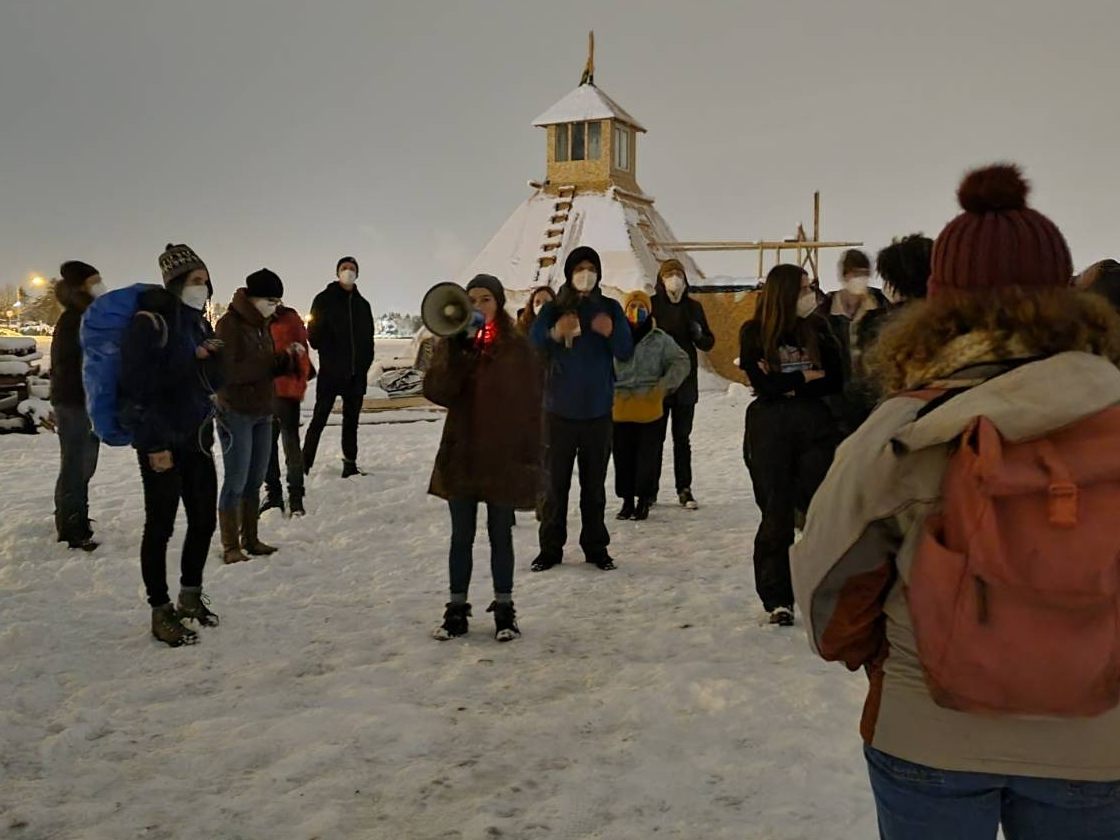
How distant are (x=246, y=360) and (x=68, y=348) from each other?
1314mm

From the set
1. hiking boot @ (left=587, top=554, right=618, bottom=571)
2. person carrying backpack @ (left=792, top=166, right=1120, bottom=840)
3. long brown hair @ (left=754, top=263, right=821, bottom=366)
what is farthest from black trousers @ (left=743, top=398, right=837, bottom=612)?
person carrying backpack @ (left=792, top=166, right=1120, bottom=840)

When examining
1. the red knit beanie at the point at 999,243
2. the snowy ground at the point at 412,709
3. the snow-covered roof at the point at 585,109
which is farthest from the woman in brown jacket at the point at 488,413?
the snow-covered roof at the point at 585,109

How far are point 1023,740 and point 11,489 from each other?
31.7ft

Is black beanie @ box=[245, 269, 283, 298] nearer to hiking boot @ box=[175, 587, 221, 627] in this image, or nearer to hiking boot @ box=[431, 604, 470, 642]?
hiking boot @ box=[175, 587, 221, 627]

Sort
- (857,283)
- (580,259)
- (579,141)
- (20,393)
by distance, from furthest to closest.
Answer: (579,141) < (20,393) < (580,259) < (857,283)

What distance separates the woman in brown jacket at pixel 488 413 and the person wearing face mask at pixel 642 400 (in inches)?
113

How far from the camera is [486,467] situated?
4887mm

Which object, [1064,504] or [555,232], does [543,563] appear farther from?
[555,232]

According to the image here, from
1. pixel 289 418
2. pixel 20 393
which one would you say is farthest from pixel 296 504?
pixel 20 393

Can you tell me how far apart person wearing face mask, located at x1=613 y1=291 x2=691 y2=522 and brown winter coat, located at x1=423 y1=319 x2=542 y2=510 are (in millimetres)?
2886

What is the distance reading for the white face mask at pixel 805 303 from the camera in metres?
4.95

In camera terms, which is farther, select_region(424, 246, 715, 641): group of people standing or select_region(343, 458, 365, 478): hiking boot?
select_region(343, 458, 365, 478): hiking boot

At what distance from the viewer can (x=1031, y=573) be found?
1.54 m

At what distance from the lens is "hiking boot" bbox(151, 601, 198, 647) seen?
16.5ft
